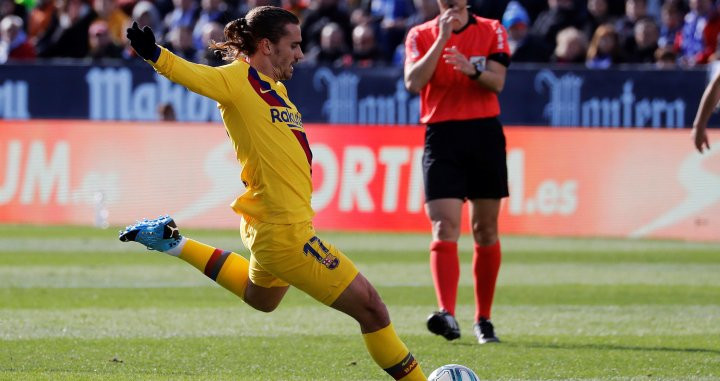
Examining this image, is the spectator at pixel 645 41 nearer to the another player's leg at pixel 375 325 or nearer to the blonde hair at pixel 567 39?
the blonde hair at pixel 567 39

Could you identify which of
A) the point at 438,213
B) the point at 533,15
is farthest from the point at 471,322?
the point at 533,15

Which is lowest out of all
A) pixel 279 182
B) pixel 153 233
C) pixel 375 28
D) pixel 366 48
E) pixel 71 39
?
pixel 71 39

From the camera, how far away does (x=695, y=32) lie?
1948 centimetres

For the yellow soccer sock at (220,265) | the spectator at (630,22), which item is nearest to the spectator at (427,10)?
the spectator at (630,22)

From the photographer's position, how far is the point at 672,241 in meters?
15.8

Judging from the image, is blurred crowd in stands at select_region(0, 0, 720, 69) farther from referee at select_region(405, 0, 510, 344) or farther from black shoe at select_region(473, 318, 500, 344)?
black shoe at select_region(473, 318, 500, 344)

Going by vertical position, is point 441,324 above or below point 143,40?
below

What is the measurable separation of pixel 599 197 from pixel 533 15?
225 inches

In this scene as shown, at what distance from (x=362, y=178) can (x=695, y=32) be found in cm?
591

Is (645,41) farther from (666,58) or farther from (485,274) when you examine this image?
(485,274)

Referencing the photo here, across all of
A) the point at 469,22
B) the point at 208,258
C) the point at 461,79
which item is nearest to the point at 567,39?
the point at 469,22

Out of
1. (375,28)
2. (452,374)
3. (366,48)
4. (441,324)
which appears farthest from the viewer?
(375,28)

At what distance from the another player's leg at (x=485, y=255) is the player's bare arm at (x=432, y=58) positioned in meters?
0.84

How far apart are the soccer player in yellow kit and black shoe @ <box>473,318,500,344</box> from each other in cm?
231
